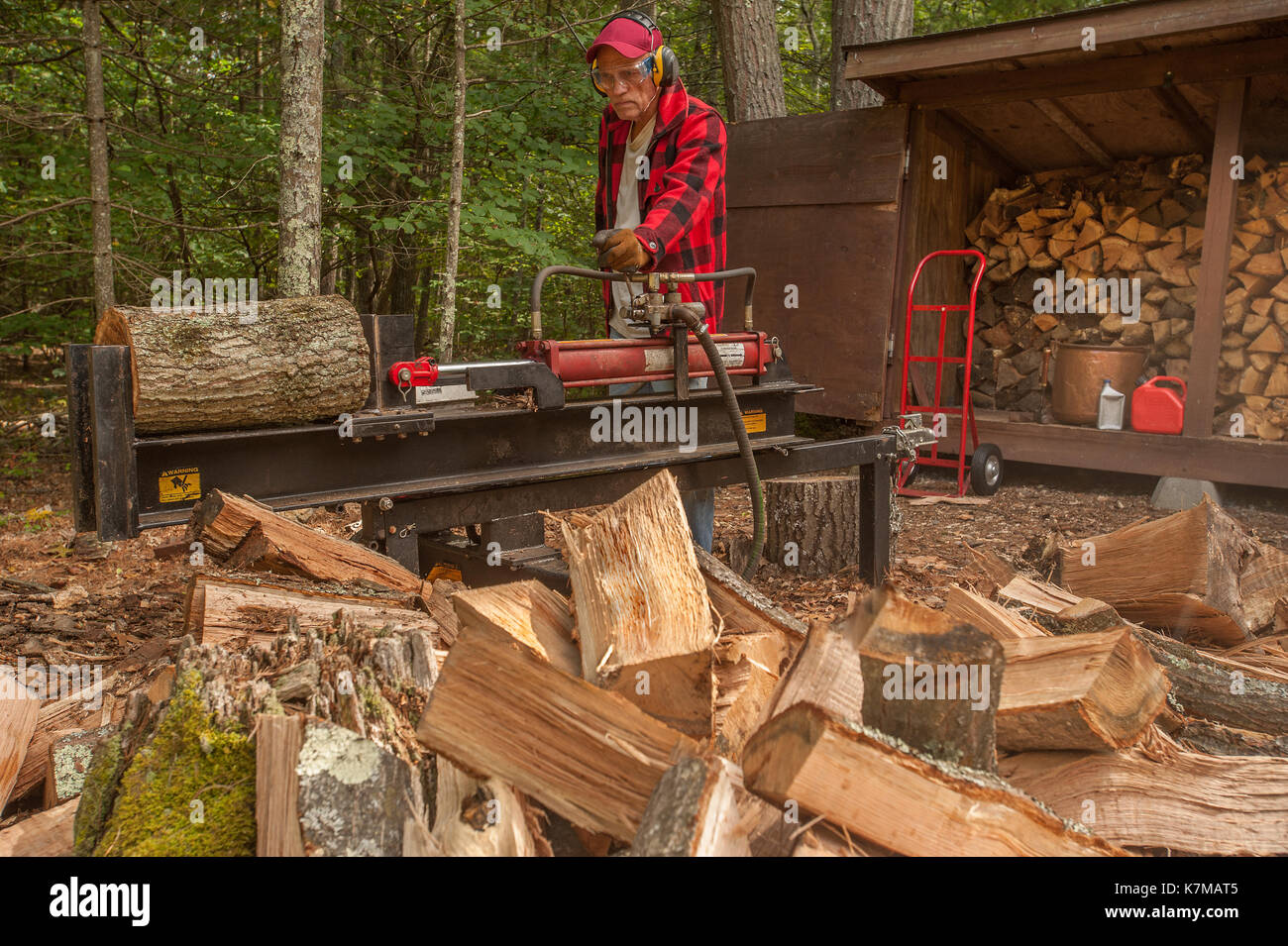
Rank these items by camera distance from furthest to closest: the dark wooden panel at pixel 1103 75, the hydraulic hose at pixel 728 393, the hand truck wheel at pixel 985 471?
the hand truck wheel at pixel 985 471 < the dark wooden panel at pixel 1103 75 < the hydraulic hose at pixel 728 393

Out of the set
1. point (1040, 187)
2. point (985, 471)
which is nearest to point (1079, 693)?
point (985, 471)

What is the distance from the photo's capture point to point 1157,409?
7121 millimetres

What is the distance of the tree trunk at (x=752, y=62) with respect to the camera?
27.6ft

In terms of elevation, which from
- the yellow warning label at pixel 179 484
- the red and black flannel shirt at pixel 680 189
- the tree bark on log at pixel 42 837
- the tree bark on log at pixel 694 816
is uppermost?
the red and black flannel shirt at pixel 680 189

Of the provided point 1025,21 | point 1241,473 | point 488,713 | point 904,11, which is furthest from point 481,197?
point 488,713

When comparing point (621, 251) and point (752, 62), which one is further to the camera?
point (752, 62)

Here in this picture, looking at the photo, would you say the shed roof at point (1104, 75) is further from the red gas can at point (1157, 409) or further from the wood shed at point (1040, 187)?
the red gas can at point (1157, 409)

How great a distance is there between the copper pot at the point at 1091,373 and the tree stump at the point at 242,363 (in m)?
6.27

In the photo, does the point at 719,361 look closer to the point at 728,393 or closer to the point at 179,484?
Answer: the point at 728,393

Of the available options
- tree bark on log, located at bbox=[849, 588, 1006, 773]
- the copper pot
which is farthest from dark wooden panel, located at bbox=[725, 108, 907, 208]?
tree bark on log, located at bbox=[849, 588, 1006, 773]

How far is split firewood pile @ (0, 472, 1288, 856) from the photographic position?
1706mm

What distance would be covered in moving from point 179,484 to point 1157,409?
6.63 metres

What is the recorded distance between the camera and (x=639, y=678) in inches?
80.6

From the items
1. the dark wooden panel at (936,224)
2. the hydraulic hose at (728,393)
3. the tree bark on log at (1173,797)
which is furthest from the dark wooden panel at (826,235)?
the tree bark on log at (1173,797)
